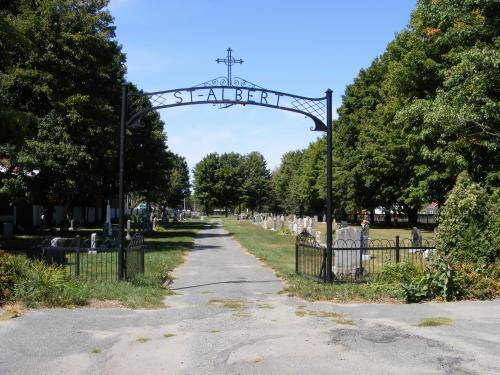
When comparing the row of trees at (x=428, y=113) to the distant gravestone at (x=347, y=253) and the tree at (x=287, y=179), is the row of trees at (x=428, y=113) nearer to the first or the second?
the distant gravestone at (x=347, y=253)

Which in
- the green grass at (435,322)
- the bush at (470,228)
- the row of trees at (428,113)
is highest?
the row of trees at (428,113)

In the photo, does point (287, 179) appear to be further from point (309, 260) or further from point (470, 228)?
point (470, 228)

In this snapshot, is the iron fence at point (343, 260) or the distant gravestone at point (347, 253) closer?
the iron fence at point (343, 260)

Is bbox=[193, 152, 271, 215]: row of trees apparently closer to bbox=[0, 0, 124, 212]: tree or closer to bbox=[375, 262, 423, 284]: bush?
bbox=[0, 0, 124, 212]: tree

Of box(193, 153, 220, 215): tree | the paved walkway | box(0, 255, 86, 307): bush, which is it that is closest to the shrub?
the paved walkway

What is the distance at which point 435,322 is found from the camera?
866cm

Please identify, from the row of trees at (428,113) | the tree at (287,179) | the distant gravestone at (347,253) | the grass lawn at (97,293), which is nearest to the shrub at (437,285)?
the distant gravestone at (347,253)

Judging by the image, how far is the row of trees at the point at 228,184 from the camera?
119m

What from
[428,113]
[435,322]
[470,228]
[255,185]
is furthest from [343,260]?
[255,185]

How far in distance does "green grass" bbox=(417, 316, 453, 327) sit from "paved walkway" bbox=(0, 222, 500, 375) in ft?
0.66

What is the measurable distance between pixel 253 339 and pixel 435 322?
3014 mm

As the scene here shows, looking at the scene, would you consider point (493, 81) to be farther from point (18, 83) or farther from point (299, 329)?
point (18, 83)

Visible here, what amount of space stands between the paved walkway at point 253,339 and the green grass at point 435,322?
0.20 metres

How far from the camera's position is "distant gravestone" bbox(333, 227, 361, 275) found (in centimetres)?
1521
